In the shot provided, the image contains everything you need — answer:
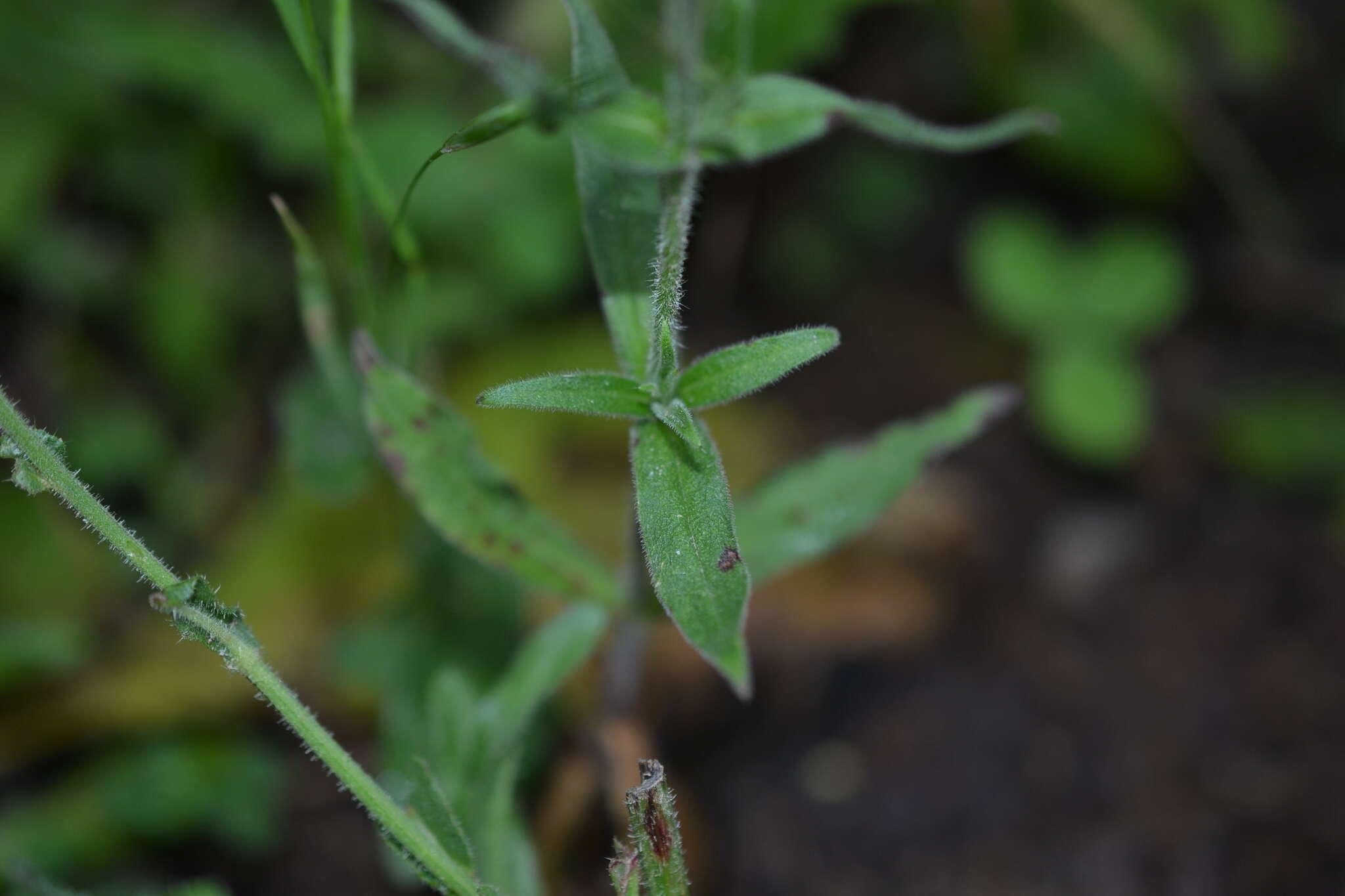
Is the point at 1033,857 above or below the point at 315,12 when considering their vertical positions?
below

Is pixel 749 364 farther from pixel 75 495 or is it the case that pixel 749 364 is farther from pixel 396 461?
pixel 75 495

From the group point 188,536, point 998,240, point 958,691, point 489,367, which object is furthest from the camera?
point 998,240

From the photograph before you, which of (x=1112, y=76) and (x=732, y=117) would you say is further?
(x=1112, y=76)

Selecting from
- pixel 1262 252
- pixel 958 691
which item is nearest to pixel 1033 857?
pixel 958 691

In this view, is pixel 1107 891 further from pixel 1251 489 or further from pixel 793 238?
pixel 793 238

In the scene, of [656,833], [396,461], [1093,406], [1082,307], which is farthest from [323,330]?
[1082,307]

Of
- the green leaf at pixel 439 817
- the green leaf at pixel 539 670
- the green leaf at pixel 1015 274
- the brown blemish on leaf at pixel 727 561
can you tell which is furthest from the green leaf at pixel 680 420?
the green leaf at pixel 1015 274

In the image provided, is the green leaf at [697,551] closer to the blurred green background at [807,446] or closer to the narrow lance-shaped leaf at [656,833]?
the narrow lance-shaped leaf at [656,833]
